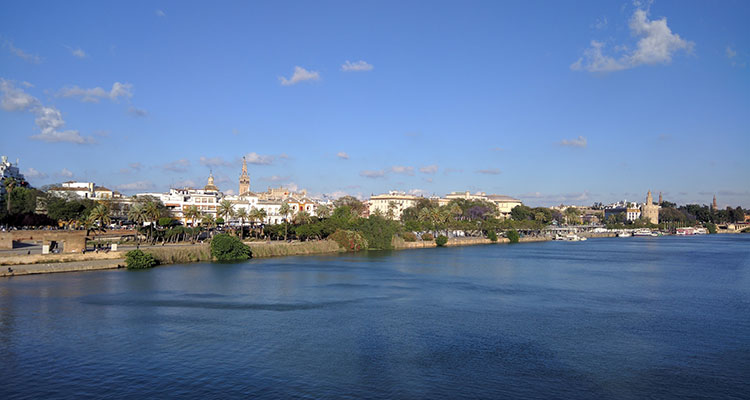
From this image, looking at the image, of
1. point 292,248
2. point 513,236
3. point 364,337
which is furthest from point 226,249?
point 513,236

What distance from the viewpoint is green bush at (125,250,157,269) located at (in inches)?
1721

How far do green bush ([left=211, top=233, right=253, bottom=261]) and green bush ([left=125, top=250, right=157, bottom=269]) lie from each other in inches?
303

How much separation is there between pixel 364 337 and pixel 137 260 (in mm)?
26779

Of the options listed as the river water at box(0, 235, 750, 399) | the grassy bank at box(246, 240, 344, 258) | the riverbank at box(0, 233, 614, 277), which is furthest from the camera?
the grassy bank at box(246, 240, 344, 258)

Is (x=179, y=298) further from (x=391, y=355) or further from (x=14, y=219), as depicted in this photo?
(x=14, y=219)

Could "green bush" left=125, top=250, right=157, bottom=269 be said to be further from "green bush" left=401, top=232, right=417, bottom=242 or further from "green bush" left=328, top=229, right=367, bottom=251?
"green bush" left=401, top=232, right=417, bottom=242

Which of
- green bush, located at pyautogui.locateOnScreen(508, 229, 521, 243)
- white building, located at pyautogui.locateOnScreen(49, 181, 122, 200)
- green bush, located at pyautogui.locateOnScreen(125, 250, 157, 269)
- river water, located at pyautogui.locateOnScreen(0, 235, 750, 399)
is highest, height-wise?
white building, located at pyautogui.locateOnScreen(49, 181, 122, 200)

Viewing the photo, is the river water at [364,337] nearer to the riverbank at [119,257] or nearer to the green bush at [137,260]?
the green bush at [137,260]

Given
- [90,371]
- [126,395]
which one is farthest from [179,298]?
[126,395]

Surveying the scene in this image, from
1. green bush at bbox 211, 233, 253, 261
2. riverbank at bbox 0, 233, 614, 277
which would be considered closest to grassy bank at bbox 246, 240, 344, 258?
riverbank at bbox 0, 233, 614, 277

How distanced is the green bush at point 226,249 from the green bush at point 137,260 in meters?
7.69

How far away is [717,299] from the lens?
3516 centimetres

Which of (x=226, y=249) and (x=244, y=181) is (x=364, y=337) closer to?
(x=226, y=249)

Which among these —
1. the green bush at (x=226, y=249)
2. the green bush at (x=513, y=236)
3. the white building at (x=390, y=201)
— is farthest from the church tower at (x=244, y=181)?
the green bush at (x=226, y=249)
